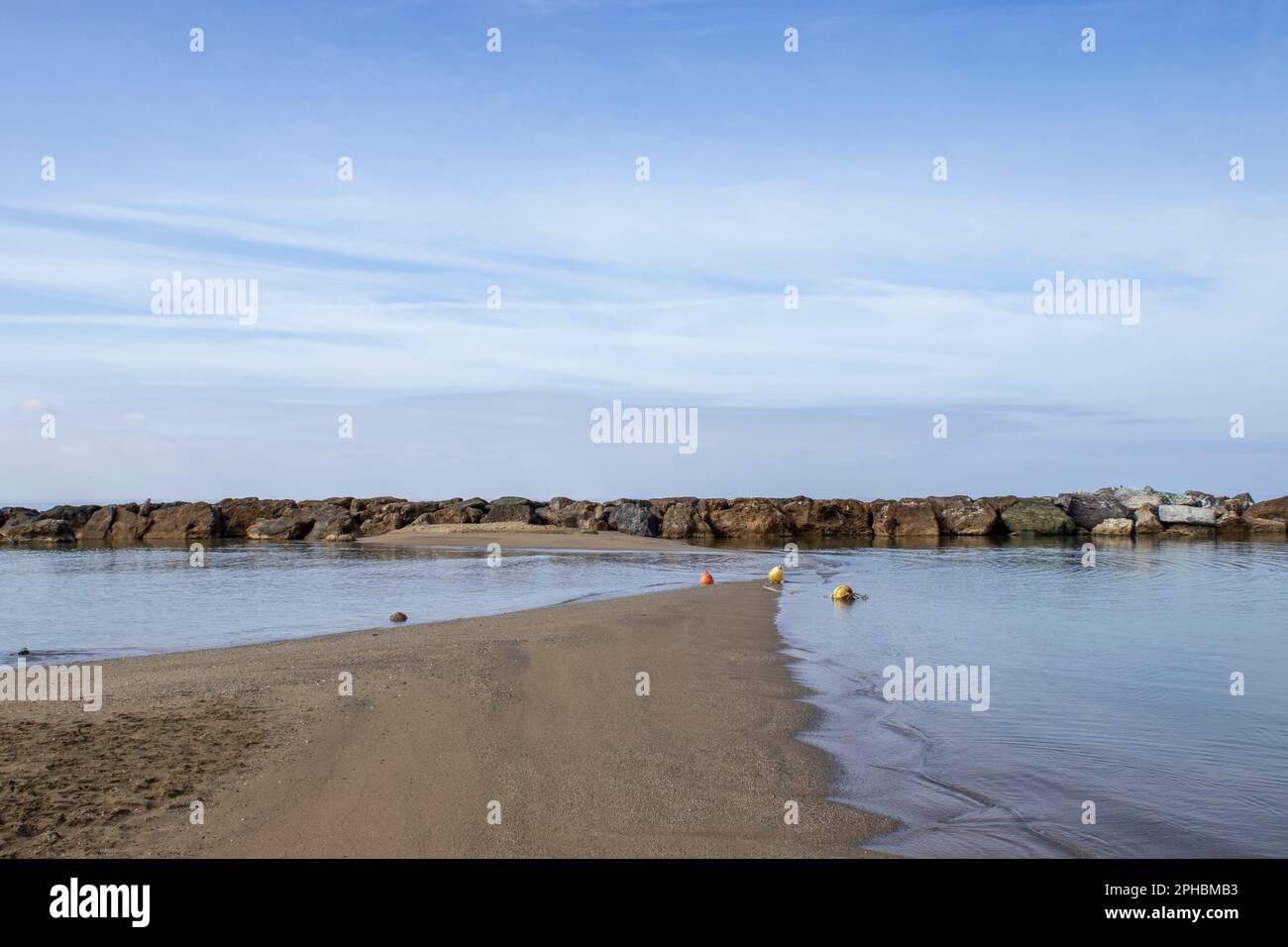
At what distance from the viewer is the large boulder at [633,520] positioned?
45.3 meters

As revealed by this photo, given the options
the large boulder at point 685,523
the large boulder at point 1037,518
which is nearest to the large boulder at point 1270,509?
the large boulder at point 1037,518

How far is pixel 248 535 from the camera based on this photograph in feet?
155

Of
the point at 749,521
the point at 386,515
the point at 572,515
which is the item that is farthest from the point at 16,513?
the point at 749,521

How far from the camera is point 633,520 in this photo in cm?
4566

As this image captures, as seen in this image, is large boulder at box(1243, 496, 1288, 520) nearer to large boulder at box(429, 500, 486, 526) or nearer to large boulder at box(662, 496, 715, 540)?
large boulder at box(662, 496, 715, 540)

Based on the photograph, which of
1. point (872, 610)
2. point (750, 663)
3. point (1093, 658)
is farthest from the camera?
point (872, 610)

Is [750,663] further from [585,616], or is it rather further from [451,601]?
[451,601]

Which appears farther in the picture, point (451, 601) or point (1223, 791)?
point (451, 601)

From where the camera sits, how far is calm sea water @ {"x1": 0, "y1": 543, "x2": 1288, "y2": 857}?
6.47 m

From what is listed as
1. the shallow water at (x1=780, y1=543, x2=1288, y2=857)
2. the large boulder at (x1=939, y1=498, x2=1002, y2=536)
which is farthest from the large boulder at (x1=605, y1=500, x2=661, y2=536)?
the shallow water at (x1=780, y1=543, x2=1288, y2=857)
